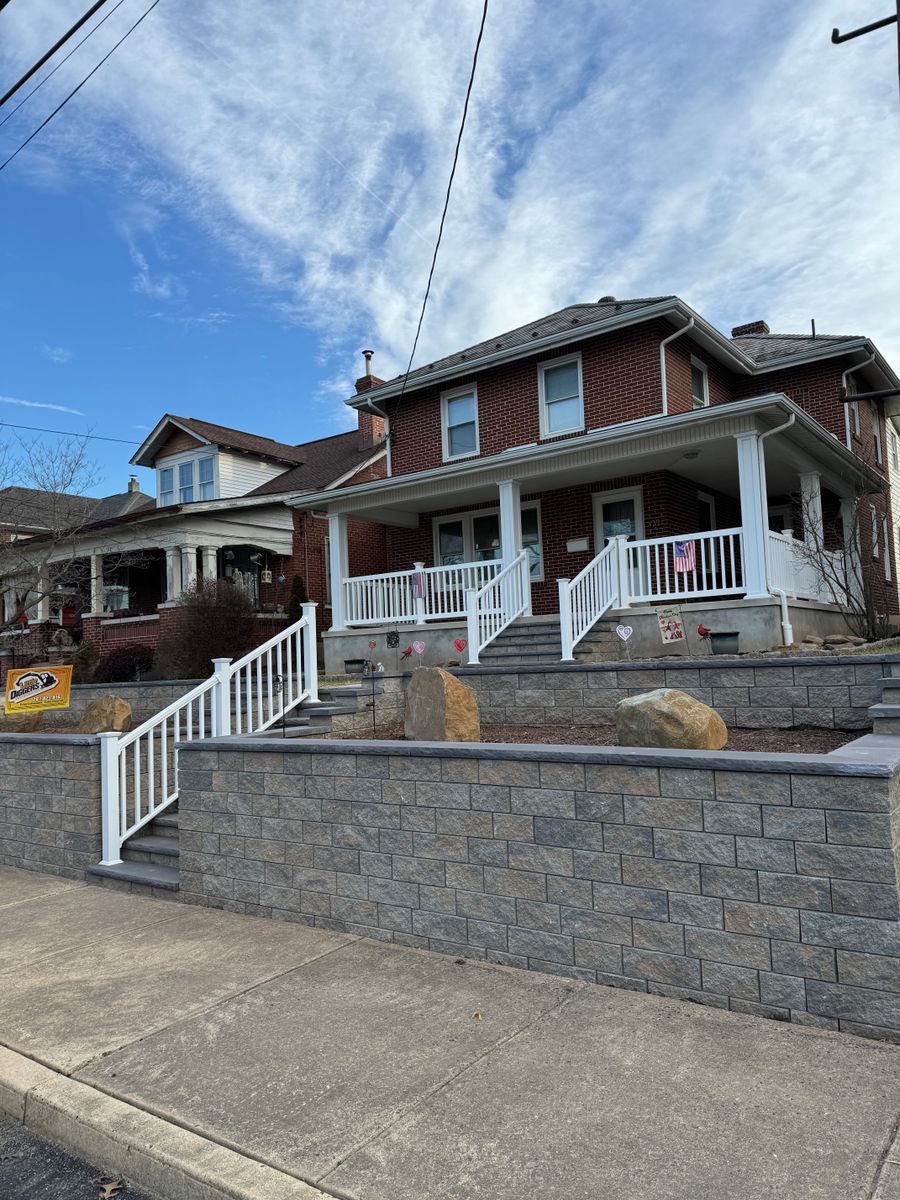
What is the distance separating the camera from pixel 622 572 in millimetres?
11148

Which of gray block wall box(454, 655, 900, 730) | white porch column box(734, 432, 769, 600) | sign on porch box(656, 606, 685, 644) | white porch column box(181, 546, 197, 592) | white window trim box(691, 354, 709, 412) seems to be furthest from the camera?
white porch column box(181, 546, 197, 592)

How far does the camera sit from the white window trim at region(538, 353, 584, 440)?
593 inches

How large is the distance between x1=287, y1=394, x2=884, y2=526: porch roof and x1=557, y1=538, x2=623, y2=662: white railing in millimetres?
1806

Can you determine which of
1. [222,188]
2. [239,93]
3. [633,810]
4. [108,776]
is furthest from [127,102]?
[633,810]

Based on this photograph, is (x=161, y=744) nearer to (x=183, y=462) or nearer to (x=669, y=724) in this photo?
(x=669, y=724)

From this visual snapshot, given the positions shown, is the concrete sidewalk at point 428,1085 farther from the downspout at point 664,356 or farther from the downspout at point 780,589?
the downspout at point 664,356

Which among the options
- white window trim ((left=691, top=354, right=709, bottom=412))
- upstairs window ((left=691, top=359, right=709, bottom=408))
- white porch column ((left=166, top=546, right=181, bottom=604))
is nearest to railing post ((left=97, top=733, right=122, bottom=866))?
upstairs window ((left=691, top=359, right=709, bottom=408))

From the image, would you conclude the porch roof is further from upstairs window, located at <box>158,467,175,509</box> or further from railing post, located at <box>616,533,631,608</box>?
upstairs window, located at <box>158,467,175,509</box>

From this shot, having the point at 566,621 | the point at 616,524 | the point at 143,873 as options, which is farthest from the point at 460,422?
the point at 143,873

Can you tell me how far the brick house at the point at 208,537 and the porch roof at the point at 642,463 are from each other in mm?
3707

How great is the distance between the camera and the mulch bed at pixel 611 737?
5707mm

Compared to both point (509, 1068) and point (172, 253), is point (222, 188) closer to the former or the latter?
point (172, 253)

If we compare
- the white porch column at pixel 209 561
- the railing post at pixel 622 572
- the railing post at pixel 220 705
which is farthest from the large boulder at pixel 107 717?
the white porch column at pixel 209 561

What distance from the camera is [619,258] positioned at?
13.8 meters
